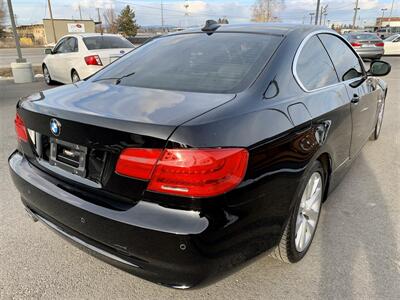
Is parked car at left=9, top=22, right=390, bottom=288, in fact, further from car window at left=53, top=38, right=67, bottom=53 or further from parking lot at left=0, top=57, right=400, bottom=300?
car window at left=53, top=38, right=67, bottom=53

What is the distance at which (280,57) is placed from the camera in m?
2.27

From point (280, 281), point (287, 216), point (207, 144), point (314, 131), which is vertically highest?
point (207, 144)

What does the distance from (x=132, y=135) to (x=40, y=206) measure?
2.98 feet

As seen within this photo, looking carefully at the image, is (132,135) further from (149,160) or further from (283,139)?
(283,139)

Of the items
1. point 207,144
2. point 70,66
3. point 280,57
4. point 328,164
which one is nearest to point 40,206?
point 207,144

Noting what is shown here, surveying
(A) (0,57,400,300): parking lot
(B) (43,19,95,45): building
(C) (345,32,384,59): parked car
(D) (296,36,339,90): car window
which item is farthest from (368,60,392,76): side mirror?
(B) (43,19,95,45): building

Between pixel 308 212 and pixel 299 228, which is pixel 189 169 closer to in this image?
pixel 299 228

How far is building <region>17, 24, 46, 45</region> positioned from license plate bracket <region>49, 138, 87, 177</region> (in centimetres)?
6765

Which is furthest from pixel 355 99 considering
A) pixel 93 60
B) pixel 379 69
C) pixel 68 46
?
pixel 68 46

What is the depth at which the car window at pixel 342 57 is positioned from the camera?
9.93ft

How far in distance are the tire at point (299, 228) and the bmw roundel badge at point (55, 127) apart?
1401 millimetres

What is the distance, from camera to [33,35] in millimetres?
66312

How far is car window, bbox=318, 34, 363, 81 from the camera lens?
9.93 feet

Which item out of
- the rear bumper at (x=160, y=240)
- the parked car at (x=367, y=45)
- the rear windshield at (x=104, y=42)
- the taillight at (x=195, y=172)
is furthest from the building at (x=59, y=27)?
the taillight at (x=195, y=172)
